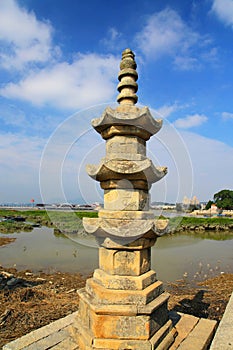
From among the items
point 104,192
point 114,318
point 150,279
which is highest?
point 104,192

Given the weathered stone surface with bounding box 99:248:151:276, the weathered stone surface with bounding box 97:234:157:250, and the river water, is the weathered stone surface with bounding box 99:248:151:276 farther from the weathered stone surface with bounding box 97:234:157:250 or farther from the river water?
the river water

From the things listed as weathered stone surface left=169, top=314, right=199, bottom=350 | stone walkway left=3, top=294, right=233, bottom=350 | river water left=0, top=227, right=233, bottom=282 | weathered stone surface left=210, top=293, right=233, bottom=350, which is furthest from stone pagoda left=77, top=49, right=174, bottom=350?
river water left=0, top=227, right=233, bottom=282

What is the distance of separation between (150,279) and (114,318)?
801mm

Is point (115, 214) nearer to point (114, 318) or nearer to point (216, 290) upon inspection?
point (114, 318)

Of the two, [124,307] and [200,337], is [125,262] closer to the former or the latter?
[124,307]

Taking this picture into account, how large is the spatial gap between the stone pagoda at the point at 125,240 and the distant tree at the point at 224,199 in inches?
2681

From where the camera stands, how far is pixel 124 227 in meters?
3.79

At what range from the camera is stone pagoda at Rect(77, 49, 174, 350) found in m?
3.65

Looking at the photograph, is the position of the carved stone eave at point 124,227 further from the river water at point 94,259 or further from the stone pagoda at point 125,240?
the river water at point 94,259

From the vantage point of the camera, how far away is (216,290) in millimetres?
9188

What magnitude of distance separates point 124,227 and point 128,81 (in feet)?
7.89

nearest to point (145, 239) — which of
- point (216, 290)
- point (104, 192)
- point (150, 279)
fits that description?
point (150, 279)

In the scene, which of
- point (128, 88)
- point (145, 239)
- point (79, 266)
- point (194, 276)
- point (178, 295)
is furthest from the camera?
point (79, 266)

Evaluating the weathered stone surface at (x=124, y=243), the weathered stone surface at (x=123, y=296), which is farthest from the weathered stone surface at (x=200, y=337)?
the weathered stone surface at (x=124, y=243)
